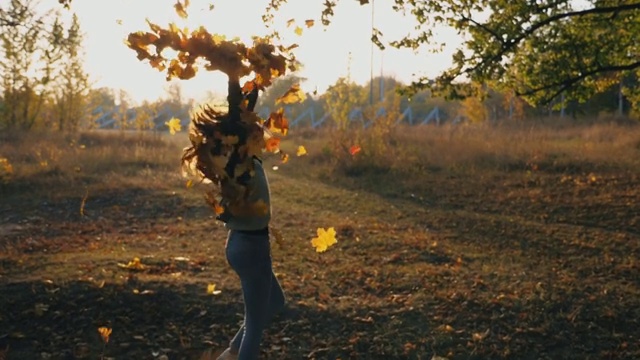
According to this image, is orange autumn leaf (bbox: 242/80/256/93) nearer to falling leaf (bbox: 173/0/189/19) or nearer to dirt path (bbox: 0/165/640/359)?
falling leaf (bbox: 173/0/189/19)

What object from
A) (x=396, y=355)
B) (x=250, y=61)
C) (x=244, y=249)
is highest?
(x=250, y=61)

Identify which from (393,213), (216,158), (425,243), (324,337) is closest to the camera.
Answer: (216,158)

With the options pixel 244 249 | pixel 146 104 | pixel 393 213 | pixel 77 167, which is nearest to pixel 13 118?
pixel 146 104

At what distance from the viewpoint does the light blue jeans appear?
343 cm

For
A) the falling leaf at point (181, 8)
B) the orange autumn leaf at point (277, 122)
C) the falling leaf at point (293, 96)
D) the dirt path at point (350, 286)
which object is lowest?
the dirt path at point (350, 286)

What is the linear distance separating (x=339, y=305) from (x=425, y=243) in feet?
10.1

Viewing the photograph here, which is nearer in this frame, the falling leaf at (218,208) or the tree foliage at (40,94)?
the falling leaf at (218,208)

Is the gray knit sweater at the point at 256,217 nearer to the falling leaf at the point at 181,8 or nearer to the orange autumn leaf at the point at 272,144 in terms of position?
the orange autumn leaf at the point at 272,144

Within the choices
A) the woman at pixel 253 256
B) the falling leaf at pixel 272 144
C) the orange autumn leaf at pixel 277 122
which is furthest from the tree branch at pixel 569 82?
the woman at pixel 253 256

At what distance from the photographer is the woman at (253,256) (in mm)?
3373

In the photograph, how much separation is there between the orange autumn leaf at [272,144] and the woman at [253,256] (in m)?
0.10

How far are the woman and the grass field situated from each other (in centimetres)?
Answer: 23

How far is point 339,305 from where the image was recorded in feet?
20.1

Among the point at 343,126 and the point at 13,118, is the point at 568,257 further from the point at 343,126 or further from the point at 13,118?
the point at 13,118
